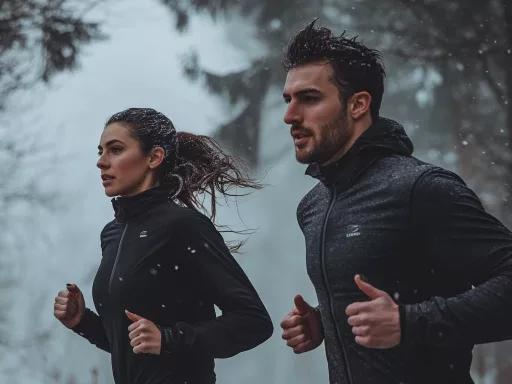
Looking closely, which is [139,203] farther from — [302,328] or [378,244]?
[378,244]

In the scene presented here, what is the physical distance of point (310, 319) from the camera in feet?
6.93

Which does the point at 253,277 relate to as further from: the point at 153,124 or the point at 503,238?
the point at 503,238

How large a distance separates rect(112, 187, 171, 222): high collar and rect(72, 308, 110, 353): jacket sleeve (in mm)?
398

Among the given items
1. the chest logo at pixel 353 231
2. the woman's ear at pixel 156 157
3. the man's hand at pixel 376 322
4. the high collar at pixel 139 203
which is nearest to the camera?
the man's hand at pixel 376 322

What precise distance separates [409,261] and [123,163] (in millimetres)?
1256

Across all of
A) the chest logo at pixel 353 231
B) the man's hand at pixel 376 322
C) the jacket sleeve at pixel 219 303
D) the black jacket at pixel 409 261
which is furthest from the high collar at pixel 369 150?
the jacket sleeve at pixel 219 303

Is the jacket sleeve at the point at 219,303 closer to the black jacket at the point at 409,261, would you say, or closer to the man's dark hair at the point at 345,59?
the black jacket at the point at 409,261

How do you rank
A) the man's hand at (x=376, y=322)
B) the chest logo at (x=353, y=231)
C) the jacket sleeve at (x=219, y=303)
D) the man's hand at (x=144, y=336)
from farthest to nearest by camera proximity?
the jacket sleeve at (x=219, y=303), the man's hand at (x=144, y=336), the chest logo at (x=353, y=231), the man's hand at (x=376, y=322)

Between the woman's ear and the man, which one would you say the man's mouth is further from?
the woman's ear

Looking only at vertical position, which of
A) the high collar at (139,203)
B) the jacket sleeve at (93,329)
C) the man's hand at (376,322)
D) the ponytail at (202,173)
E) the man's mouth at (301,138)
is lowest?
the man's hand at (376,322)

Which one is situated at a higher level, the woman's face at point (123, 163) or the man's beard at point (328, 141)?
the woman's face at point (123, 163)

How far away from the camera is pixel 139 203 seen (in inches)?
106

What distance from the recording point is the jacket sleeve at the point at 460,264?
5.44 feet

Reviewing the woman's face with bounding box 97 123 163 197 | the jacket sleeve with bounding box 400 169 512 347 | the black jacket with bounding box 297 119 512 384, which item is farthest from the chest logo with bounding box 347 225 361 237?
the woman's face with bounding box 97 123 163 197
